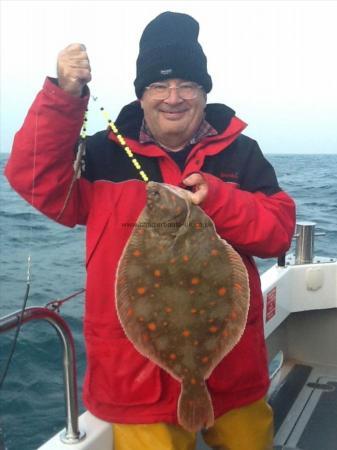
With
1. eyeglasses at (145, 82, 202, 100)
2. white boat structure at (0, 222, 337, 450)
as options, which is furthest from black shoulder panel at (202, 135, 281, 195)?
white boat structure at (0, 222, 337, 450)

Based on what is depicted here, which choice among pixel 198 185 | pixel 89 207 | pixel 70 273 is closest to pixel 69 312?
pixel 70 273

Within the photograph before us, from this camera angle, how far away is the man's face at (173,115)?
2361mm

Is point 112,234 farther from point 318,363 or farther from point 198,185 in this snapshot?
point 318,363

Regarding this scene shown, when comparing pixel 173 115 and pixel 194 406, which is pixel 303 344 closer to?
pixel 194 406

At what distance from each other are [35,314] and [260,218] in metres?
0.93

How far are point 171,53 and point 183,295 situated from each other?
3.46ft

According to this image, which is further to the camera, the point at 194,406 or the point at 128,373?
the point at 128,373

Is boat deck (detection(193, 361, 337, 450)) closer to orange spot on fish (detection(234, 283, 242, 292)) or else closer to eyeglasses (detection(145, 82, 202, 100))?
orange spot on fish (detection(234, 283, 242, 292))

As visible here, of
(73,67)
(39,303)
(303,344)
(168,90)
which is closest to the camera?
(73,67)

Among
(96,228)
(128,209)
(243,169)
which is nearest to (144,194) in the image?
(128,209)

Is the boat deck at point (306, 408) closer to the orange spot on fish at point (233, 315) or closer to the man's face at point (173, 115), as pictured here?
the orange spot on fish at point (233, 315)

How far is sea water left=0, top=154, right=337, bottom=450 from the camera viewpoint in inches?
168

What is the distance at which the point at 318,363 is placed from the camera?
475cm

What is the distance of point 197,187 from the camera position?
2125 millimetres
